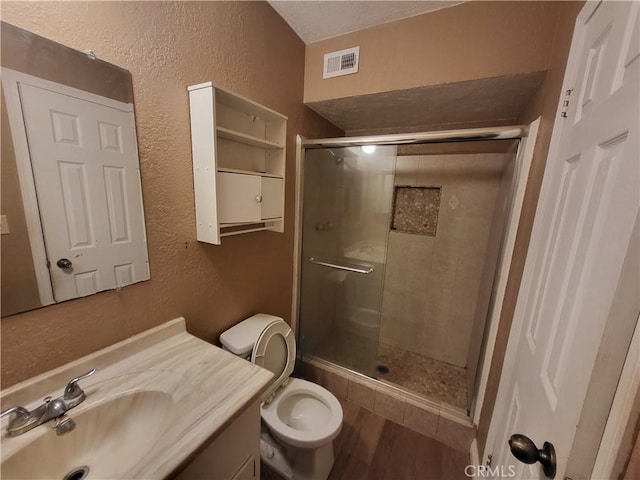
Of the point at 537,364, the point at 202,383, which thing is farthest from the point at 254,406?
the point at 537,364

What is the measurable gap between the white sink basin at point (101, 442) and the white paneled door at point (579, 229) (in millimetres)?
984

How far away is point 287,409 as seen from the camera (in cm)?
139

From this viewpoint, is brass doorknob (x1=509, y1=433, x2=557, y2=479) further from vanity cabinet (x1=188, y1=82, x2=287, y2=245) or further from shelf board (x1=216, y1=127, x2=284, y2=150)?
shelf board (x1=216, y1=127, x2=284, y2=150)

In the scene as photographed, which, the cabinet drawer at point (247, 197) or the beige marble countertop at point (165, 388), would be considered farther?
the cabinet drawer at point (247, 197)

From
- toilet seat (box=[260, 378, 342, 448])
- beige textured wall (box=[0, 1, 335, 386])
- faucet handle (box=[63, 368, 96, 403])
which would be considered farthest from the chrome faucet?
toilet seat (box=[260, 378, 342, 448])

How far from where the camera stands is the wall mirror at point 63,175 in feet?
2.07

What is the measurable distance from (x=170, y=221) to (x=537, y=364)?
1.34 meters

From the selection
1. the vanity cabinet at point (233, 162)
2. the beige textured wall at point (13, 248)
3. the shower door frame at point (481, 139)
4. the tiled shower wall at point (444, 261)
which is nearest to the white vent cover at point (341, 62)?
the shower door frame at point (481, 139)

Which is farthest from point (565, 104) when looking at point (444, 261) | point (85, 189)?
point (85, 189)

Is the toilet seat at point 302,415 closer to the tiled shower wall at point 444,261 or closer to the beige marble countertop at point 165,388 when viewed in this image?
the beige marble countertop at point 165,388

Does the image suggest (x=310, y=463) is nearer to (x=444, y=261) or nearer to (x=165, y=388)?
(x=165, y=388)

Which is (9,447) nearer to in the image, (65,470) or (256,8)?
(65,470)

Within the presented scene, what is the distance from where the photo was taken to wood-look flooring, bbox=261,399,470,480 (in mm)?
1351

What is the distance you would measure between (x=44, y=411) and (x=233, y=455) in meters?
0.54
